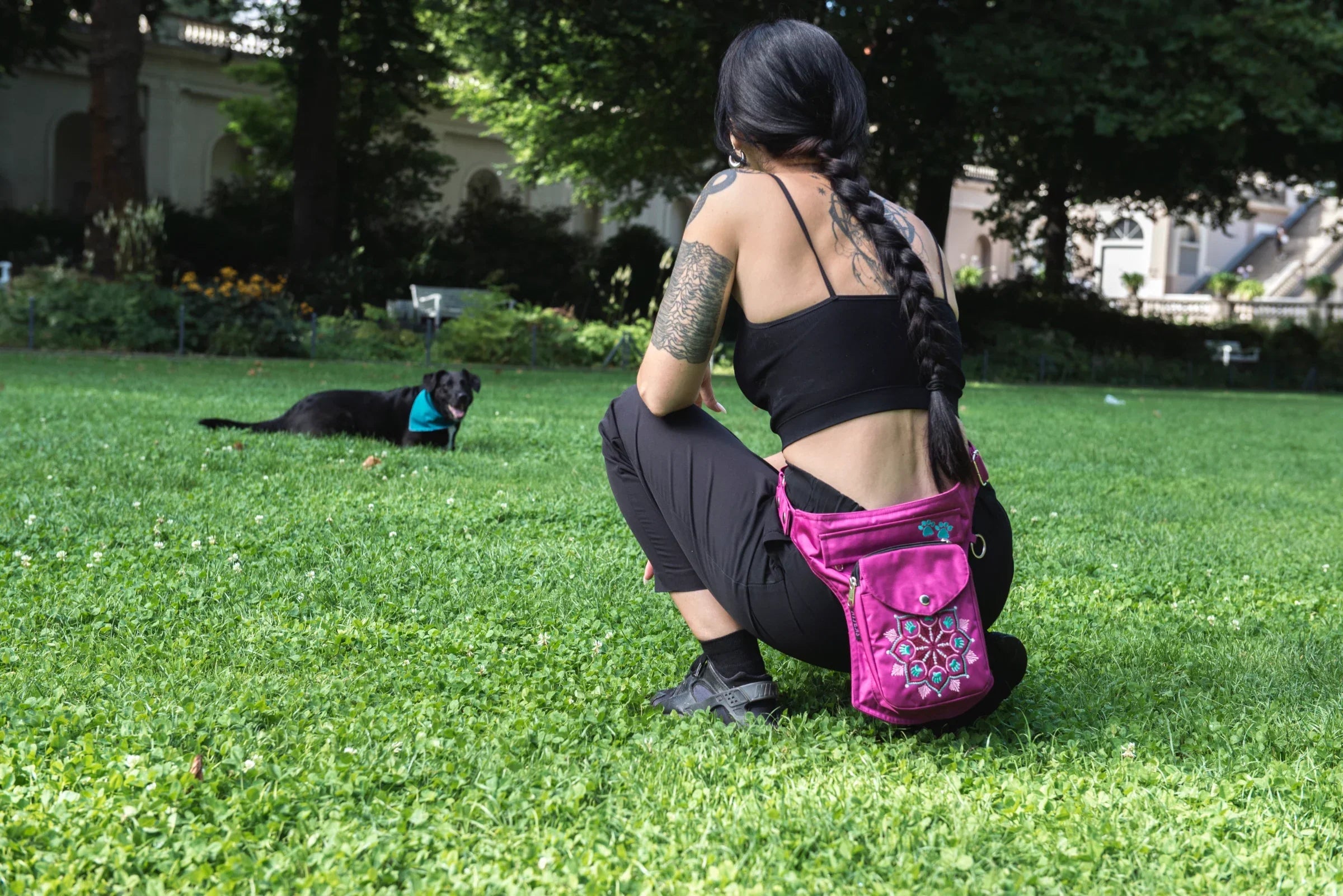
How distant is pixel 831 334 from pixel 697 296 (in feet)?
1.09

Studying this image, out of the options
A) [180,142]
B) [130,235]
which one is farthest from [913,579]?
[180,142]

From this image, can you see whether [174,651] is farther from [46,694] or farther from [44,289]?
[44,289]

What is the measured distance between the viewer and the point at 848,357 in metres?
2.59

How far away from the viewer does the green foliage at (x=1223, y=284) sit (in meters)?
45.2

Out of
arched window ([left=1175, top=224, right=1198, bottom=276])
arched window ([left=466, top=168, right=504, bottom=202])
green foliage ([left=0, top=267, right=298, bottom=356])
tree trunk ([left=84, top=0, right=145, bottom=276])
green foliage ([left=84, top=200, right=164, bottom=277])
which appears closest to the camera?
green foliage ([left=0, top=267, right=298, bottom=356])

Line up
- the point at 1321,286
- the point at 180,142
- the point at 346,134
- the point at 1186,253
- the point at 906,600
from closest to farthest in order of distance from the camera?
the point at 906,600 < the point at 346,134 < the point at 180,142 < the point at 1321,286 < the point at 1186,253

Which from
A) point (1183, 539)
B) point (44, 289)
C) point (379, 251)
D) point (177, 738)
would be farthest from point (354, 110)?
point (177, 738)

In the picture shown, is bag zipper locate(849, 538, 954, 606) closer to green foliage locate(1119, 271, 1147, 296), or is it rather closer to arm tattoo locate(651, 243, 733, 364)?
arm tattoo locate(651, 243, 733, 364)

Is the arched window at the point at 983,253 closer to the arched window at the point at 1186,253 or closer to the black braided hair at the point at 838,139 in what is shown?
the arched window at the point at 1186,253

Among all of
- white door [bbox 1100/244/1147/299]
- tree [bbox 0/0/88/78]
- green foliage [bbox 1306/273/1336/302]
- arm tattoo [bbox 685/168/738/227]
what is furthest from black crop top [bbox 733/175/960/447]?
white door [bbox 1100/244/1147/299]

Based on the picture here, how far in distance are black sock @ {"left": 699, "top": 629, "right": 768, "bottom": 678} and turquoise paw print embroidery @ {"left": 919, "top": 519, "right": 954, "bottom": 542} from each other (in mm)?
606

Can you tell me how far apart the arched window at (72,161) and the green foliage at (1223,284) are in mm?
38088

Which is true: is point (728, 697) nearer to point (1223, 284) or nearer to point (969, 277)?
point (969, 277)

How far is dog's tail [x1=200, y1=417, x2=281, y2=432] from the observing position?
26.6 feet
